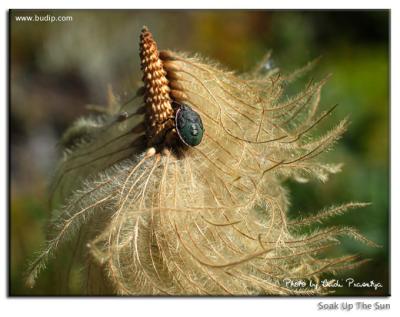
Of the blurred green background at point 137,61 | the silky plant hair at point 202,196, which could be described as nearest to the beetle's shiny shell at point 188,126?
the silky plant hair at point 202,196

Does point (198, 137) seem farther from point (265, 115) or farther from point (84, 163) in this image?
point (84, 163)

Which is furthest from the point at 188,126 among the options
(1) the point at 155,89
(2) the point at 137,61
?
(2) the point at 137,61

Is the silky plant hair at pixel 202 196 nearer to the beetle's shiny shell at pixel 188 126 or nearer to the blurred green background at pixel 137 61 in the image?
the beetle's shiny shell at pixel 188 126

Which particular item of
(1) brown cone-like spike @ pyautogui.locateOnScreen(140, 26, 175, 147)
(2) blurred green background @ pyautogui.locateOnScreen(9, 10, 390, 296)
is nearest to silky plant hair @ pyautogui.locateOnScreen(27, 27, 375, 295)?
(1) brown cone-like spike @ pyautogui.locateOnScreen(140, 26, 175, 147)

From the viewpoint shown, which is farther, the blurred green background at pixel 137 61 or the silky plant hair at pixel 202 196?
the blurred green background at pixel 137 61

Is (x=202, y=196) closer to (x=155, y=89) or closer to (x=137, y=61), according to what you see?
(x=155, y=89)
